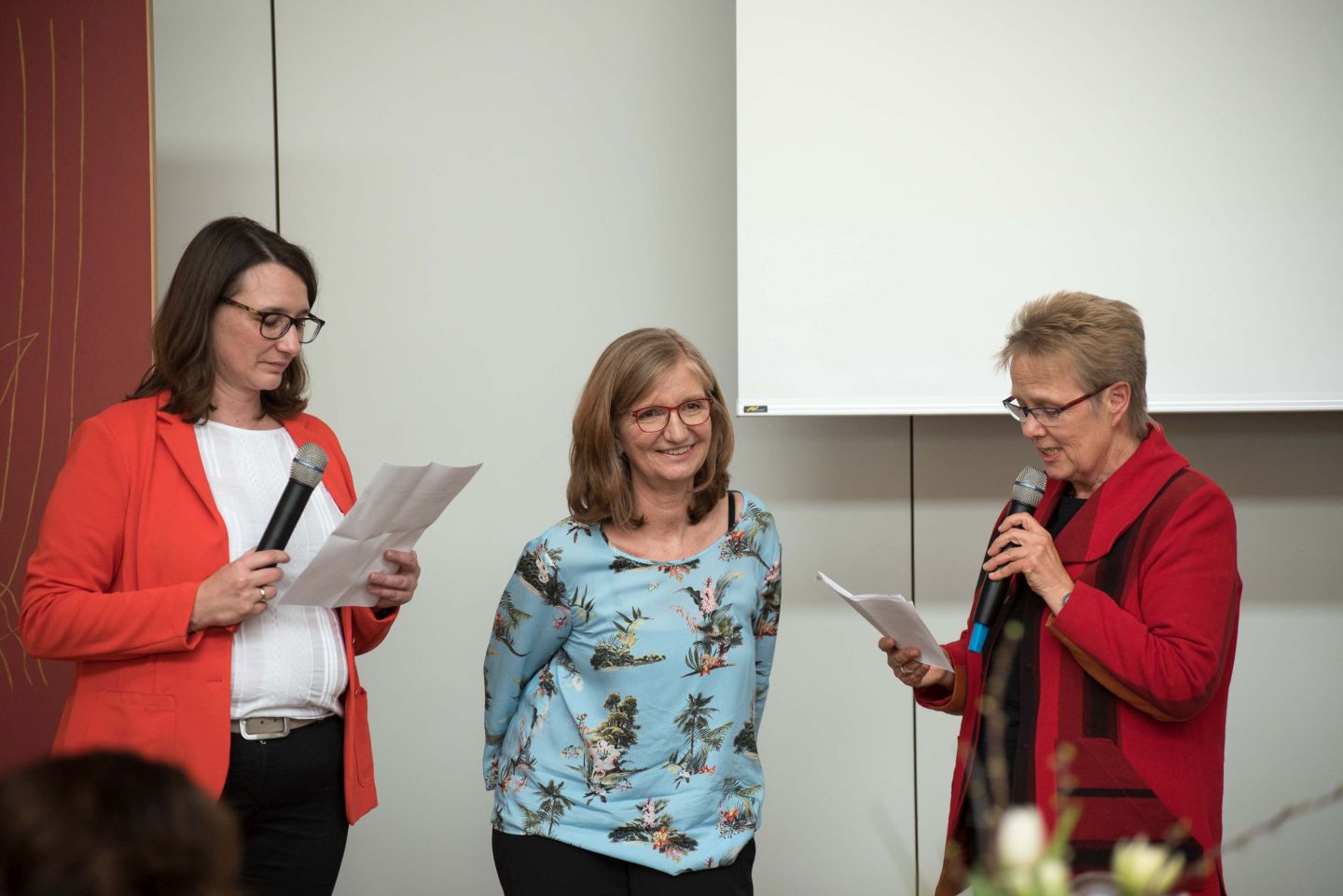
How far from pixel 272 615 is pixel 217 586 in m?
0.17

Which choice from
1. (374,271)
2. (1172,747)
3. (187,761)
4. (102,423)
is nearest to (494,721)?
(187,761)

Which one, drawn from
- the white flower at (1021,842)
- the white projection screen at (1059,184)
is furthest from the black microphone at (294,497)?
the white projection screen at (1059,184)

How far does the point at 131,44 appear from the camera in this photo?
3051 mm

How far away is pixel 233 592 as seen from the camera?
192cm

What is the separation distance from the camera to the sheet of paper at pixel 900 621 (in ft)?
6.59

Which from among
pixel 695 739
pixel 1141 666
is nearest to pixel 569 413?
pixel 695 739

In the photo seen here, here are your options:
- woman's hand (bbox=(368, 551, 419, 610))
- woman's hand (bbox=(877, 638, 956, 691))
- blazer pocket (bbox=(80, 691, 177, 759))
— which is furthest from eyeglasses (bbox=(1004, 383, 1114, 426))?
blazer pocket (bbox=(80, 691, 177, 759))

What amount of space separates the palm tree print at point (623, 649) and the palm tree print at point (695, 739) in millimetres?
103

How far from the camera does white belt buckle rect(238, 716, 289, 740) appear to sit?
1.99 m

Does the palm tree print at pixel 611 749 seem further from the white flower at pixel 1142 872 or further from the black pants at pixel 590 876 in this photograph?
the white flower at pixel 1142 872

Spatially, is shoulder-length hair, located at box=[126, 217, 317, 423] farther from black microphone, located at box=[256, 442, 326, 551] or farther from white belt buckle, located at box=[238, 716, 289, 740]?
white belt buckle, located at box=[238, 716, 289, 740]

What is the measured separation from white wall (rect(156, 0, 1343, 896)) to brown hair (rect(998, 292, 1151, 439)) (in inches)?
62.0

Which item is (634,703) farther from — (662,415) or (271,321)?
(271,321)

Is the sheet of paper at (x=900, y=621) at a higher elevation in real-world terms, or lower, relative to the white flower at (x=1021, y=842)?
lower
